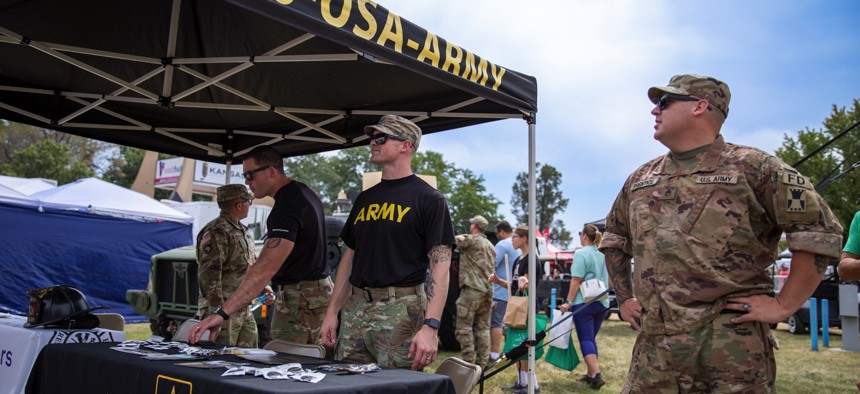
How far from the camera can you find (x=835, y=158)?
91.0 feet

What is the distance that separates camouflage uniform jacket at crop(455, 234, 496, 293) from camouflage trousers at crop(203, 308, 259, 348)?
3.15 m

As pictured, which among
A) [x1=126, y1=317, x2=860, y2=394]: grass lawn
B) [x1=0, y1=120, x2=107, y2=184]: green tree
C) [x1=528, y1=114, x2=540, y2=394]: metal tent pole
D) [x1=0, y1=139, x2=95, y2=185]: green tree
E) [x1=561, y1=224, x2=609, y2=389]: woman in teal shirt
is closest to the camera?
[x1=528, y1=114, x2=540, y2=394]: metal tent pole

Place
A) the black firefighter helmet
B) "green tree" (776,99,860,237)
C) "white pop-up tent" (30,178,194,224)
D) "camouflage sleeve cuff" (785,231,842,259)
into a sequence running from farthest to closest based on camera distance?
"green tree" (776,99,860,237)
"white pop-up tent" (30,178,194,224)
the black firefighter helmet
"camouflage sleeve cuff" (785,231,842,259)

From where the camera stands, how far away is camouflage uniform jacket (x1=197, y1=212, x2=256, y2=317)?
4340mm

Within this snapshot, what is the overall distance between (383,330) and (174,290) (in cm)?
558

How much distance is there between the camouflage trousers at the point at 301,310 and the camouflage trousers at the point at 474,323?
318 centimetres

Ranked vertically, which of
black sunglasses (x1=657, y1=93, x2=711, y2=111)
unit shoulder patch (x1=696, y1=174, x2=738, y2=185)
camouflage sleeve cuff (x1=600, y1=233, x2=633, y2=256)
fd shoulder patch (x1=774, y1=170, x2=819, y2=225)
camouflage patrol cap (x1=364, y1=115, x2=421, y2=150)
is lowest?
camouflage sleeve cuff (x1=600, y1=233, x2=633, y2=256)

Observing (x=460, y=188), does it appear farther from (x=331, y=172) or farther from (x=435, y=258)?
(x=435, y=258)

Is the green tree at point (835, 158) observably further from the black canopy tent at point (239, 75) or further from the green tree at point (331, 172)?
the green tree at point (331, 172)

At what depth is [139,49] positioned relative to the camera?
4.09 meters

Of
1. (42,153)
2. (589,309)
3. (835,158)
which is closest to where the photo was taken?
(589,309)

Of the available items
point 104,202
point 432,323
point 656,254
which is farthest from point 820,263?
point 104,202

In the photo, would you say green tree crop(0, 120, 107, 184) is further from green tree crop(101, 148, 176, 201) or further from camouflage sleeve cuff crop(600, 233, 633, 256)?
camouflage sleeve cuff crop(600, 233, 633, 256)

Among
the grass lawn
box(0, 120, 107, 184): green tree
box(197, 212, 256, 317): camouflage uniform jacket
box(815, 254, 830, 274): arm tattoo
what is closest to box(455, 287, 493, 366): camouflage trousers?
the grass lawn
